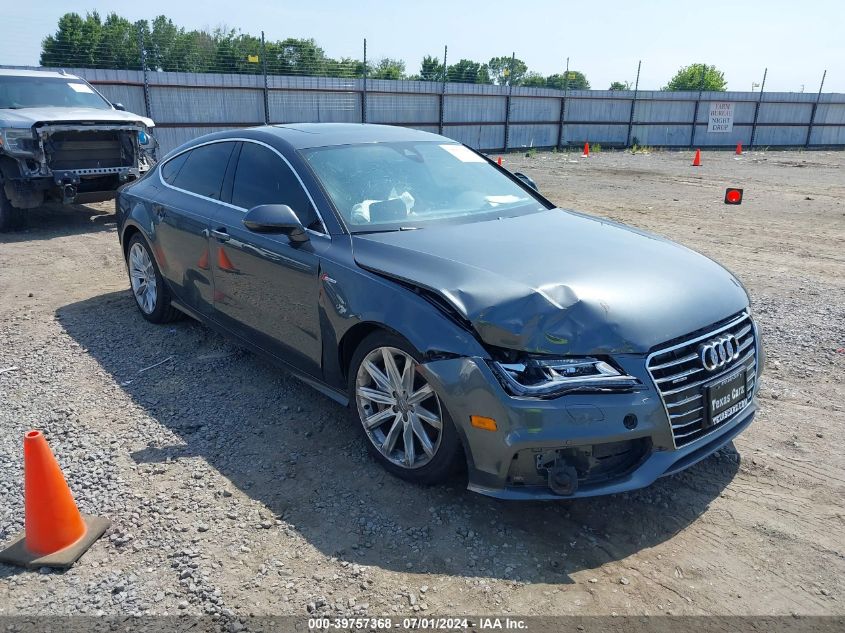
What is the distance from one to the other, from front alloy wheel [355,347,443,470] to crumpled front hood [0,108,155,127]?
7.94 m

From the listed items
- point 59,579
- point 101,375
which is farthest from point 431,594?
point 101,375

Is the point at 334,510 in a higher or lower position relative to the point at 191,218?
lower

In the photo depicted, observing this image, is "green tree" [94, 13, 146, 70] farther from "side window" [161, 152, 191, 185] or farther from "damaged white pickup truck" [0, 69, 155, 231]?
"side window" [161, 152, 191, 185]

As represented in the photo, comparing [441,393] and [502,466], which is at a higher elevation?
[441,393]

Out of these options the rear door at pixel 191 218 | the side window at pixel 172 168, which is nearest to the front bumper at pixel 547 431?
the rear door at pixel 191 218

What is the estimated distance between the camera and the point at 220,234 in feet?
15.1

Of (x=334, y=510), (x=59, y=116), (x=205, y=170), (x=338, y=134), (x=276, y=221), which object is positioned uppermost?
(x=338, y=134)

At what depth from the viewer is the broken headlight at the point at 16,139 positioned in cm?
899

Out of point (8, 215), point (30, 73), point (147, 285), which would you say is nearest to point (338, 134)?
point (147, 285)

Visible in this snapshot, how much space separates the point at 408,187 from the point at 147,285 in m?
2.92

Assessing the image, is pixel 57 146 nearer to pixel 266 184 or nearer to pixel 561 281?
pixel 266 184

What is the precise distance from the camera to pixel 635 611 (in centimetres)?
264

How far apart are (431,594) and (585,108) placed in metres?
28.9

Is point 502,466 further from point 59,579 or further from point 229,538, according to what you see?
point 59,579
